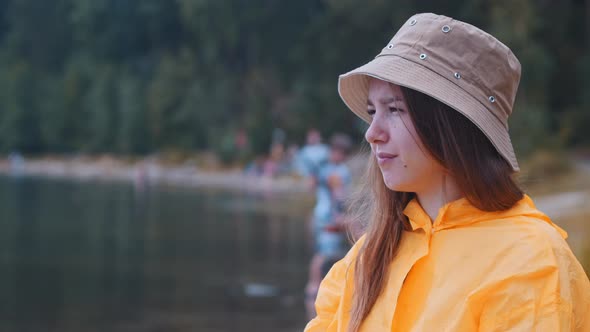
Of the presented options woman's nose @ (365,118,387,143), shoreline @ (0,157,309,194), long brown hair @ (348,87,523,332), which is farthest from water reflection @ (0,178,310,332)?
shoreline @ (0,157,309,194)

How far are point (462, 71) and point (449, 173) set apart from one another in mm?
223

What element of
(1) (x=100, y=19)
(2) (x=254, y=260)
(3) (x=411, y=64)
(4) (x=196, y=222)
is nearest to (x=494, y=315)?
(3) (x=411, y=64)

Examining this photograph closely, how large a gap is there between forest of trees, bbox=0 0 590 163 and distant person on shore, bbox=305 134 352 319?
1858 centimetres

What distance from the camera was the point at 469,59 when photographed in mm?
1891

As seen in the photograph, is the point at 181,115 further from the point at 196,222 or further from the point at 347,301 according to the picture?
the point at 347,301

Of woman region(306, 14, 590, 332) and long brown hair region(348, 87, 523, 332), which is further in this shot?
long brown hair region(348, 87, 523, 332)

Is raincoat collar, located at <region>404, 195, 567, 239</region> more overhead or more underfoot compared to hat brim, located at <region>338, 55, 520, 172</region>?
more underfoot

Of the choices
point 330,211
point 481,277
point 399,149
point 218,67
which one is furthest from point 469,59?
point 218,67

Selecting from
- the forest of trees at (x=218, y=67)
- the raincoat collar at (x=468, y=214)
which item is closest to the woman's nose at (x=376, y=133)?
the raincoat collar at (x=468, y=214)

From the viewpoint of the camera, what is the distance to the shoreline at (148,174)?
3725 cm

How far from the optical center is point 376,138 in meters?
1.95

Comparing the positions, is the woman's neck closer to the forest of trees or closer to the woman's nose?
the woman's nose

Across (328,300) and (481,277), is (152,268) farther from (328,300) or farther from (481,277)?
(481,277)

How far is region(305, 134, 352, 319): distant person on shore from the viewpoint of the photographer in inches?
329
